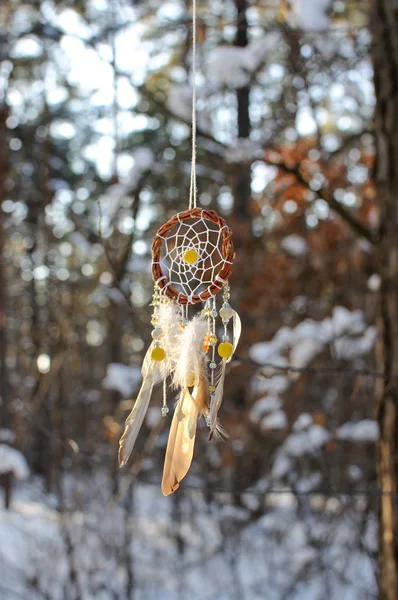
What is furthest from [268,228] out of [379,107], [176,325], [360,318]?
[176,325]

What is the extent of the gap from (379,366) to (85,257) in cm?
542

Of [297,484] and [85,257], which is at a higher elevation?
[85,257]

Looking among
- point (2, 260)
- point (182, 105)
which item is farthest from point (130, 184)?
point (2, 260)

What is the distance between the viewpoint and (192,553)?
5098mm

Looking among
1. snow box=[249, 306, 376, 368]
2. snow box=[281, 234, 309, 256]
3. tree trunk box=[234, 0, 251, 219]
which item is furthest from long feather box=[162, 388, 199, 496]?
tree trunk box=[234, 0, 251, 219]

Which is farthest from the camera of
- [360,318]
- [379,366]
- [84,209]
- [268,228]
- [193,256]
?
[84,209]

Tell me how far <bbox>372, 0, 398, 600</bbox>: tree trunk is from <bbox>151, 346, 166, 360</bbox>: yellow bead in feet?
4.58

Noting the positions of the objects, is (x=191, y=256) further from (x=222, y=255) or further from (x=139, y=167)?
(x=139, y=167)

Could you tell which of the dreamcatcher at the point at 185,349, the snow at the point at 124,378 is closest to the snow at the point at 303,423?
the snow at the point at 124,378

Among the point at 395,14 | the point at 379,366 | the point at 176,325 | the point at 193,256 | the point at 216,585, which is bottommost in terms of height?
A: the point at 216,585

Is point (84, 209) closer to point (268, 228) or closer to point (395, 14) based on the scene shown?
point (268, 228)

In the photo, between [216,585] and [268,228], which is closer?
[216,585]

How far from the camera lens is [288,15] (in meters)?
3.08

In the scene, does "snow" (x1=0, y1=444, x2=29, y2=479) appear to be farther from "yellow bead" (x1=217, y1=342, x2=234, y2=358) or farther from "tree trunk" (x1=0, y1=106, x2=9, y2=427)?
"yellow bead" (x1=217, y1=342, x2=234, y2=358)
